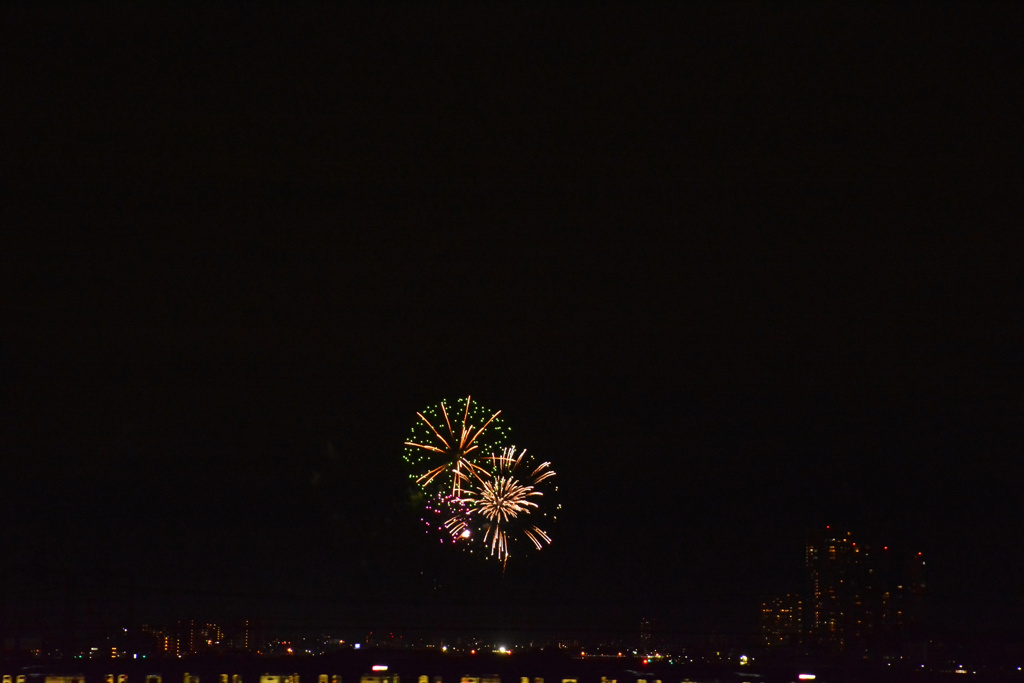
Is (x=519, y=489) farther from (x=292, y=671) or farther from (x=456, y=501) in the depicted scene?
(x=292, y=671)

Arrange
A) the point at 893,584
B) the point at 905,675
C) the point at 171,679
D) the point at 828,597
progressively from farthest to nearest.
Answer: the point at 828,597
the point at 893,584
the point at 905,675
the point at 171,679

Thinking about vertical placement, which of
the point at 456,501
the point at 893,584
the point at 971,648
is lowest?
the point at 971,648

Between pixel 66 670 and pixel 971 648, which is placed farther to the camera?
pixel 971 648

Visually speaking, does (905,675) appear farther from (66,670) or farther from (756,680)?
(66,670)

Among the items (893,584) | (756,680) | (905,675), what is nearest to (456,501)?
(756,680)

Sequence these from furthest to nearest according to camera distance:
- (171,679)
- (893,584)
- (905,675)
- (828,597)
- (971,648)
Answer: (828,597) → (971,648) → (893,584) → (905,675) → (171,679)

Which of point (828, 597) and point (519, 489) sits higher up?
point (519, 489)

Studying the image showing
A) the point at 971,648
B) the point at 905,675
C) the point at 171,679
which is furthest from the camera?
the point at 971,648

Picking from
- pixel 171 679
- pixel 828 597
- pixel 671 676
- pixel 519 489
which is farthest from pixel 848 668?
pixel 828 597

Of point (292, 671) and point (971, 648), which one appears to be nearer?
point (292, 671)
